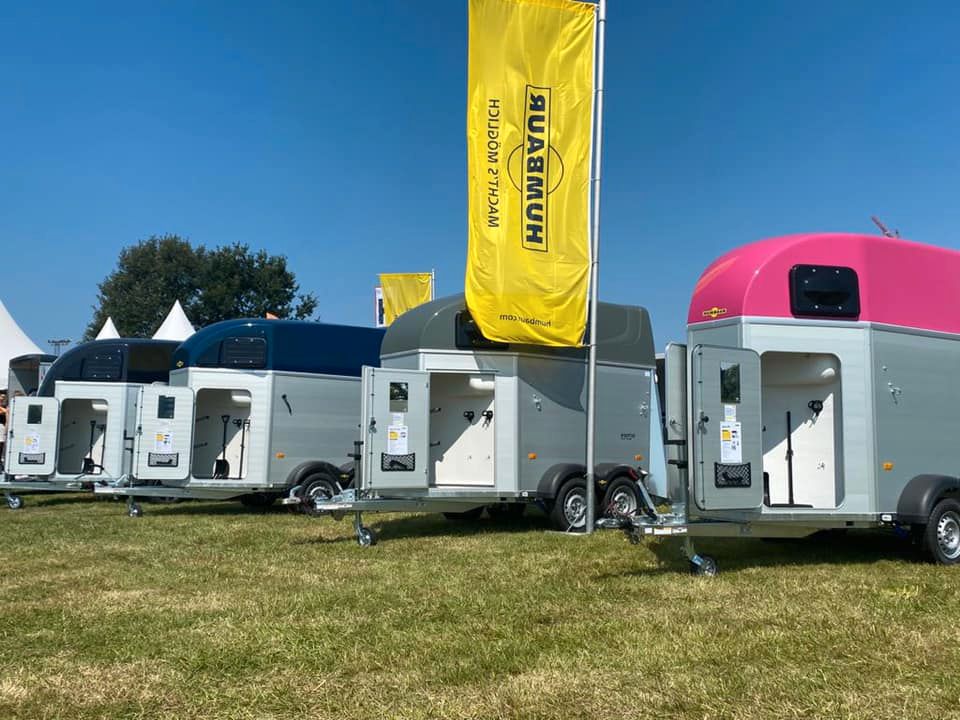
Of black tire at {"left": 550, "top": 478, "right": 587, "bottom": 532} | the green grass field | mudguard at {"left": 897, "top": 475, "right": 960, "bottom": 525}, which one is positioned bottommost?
the green grass field

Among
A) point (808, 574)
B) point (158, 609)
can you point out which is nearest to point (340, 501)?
point (158, 609)

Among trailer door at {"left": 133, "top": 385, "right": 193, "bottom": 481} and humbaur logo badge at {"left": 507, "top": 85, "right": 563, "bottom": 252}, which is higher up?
humbaur logo badge at {"left": 507, "top": 85, "right": 563, "bottom": 252}

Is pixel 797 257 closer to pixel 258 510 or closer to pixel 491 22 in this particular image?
pixel 491 22

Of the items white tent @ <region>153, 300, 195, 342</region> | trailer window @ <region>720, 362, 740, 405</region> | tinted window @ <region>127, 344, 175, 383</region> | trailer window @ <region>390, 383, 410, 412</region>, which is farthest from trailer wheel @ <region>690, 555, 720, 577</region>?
white tent @ <region>153, 300, 195, 342</region>

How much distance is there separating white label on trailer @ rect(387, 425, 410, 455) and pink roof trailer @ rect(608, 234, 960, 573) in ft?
10.3

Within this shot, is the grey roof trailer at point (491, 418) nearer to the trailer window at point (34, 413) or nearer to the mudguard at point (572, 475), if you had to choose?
the mudguard at point (572, 475)

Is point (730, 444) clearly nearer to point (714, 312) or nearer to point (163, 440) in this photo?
point (714, 312)

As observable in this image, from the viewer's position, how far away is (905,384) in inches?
349

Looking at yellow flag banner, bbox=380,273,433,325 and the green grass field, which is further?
yellow flag banner, bbox=380,273,433,325

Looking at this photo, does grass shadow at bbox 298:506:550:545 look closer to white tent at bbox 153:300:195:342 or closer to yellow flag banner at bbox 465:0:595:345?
yellow flag banner at bbox 465:0:595:345

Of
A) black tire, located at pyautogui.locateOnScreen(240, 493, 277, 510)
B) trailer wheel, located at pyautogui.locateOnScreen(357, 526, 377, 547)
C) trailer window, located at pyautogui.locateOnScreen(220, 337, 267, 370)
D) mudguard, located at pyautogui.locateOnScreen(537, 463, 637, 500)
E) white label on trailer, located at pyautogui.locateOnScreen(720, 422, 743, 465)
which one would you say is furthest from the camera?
black tire, located at pyautogui.locateOnScreen(240, 493, 277, 510)

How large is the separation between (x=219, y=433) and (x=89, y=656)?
9.82m

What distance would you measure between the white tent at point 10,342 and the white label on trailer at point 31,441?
447 inches

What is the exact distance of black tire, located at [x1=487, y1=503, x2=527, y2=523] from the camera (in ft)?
44.5
